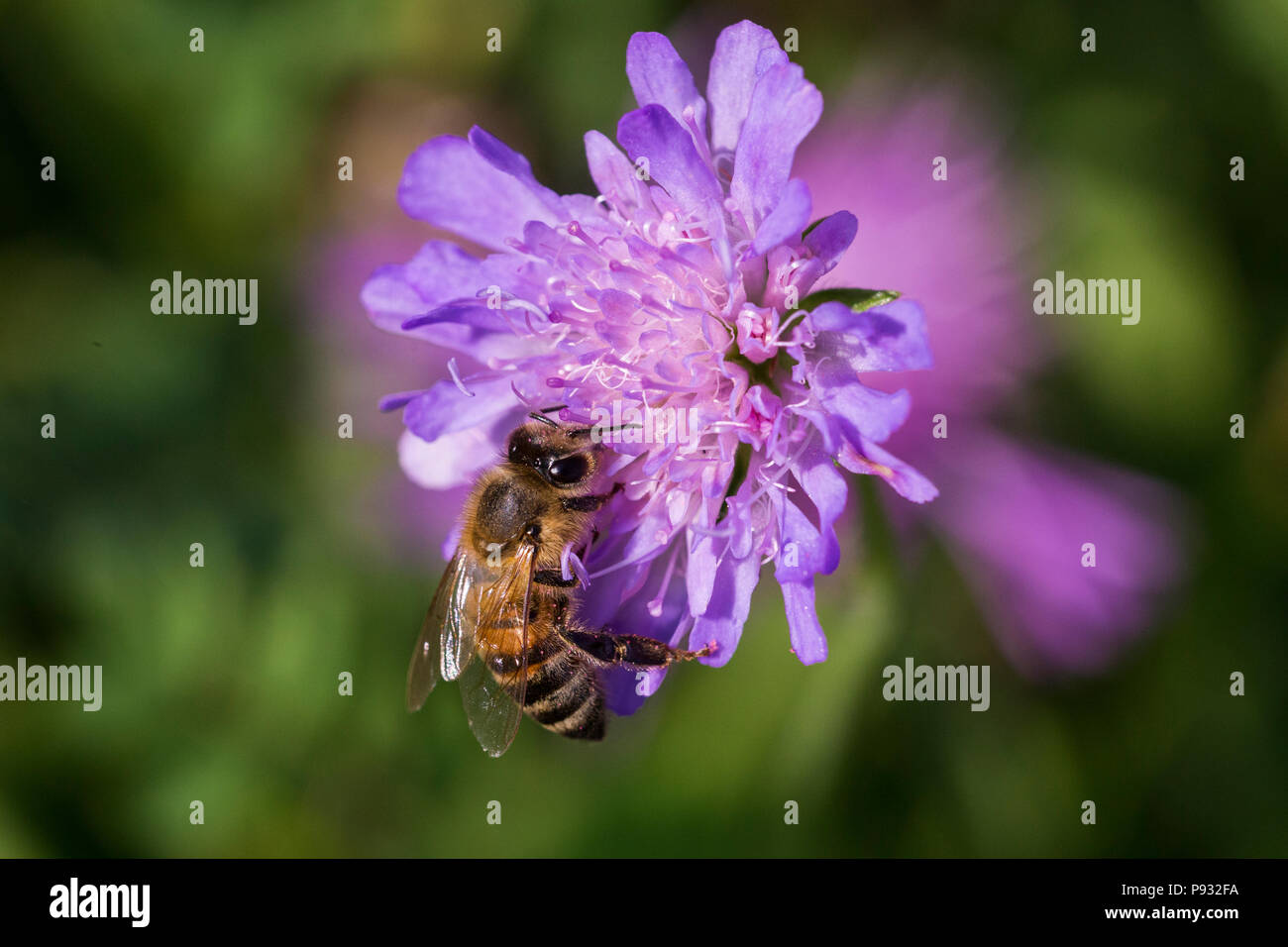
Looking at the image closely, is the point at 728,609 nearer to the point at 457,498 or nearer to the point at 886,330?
the point at 886,330

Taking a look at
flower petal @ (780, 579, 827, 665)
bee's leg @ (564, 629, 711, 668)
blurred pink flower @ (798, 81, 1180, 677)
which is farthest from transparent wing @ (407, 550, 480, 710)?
blurred pink flower @ (798, 81, 1180, 677)

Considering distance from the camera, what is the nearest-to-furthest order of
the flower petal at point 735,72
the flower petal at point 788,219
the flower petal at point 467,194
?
the flower petal at point 788,219
the flower petal at point 735,72
the flower petal at point 467,194

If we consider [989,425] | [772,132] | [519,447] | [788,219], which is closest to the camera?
[788,219]

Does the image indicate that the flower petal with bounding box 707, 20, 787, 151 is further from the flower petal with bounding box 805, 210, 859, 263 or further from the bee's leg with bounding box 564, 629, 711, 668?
the bee's leg with bounding box 564, 629, 711, 668

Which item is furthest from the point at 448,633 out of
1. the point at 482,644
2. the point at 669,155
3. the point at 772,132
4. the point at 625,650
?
the point at 772,132

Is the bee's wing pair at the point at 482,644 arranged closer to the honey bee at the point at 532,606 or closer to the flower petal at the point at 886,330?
the honey bee at the point at 532,606

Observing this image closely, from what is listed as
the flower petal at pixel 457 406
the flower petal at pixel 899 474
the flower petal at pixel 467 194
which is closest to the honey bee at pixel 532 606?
the flower petal at pixel 457 406
